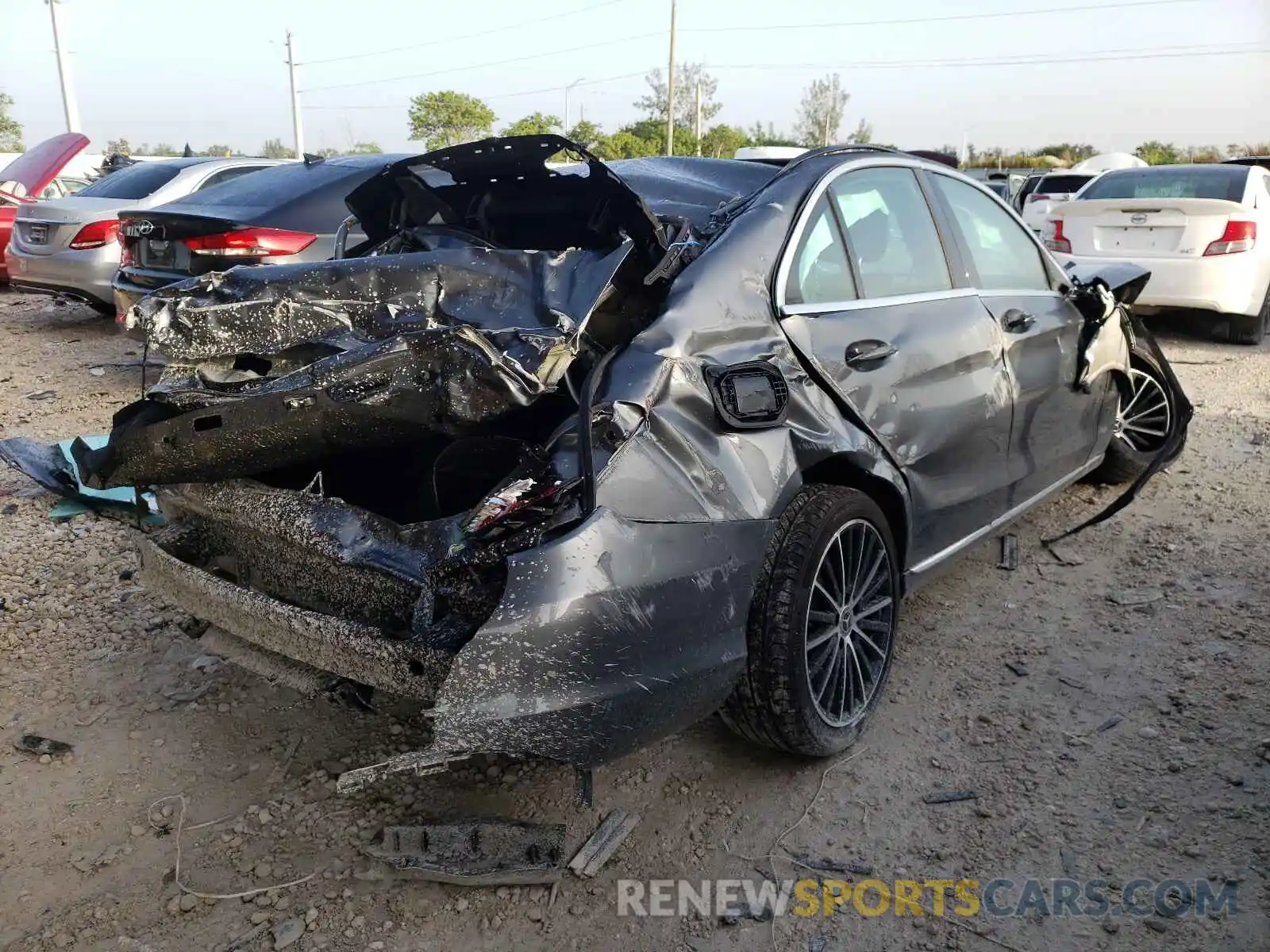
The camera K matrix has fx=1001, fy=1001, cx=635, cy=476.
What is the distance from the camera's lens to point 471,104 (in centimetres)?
3959

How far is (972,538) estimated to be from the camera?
3699mm

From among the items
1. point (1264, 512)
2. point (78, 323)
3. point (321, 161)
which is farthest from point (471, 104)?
point (1264, 512)

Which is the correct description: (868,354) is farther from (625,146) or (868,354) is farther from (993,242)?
(625,146)

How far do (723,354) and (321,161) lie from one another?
5850 millimetres

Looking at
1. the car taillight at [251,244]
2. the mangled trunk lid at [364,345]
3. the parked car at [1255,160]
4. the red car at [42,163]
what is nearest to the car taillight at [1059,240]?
the parked car at [1255,160]

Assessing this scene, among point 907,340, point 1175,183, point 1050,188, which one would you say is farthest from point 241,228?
point 1050,188

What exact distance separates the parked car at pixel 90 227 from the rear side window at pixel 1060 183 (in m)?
12.8

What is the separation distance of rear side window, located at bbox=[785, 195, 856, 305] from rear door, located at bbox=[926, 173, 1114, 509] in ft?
2.56

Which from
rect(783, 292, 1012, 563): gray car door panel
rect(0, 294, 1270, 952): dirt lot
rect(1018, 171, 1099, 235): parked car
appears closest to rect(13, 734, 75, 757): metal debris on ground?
rect(0, 294, 1270, 952): dirt lot

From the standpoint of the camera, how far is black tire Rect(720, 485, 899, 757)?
2631 millimetres

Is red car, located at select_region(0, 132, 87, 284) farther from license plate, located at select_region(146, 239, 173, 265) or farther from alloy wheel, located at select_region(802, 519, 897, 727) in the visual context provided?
alloy wheel, located at select_region(802, 519, 897, 727)

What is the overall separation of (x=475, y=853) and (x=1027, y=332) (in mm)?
2768

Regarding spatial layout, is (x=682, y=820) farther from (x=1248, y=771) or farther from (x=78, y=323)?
(x=78, y=323)

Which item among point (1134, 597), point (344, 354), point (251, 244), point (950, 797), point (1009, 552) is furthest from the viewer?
point (251, 244)
